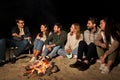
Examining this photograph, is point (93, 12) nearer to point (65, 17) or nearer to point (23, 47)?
point (65, 17)

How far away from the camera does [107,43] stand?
22.5 feet

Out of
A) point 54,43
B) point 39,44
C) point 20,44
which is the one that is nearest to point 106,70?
point 54,43

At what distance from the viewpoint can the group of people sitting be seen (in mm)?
6570

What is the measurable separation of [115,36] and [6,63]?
11.6 feet

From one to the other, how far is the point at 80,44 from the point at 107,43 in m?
0.77

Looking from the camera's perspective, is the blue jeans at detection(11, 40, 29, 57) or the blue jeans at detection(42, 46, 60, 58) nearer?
the blue jeans at detection(42, 46, 60, 58)

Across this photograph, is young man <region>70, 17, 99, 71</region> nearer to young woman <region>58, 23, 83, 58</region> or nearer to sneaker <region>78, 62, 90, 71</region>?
sneaker <region>78, 62, 90, 71</region>

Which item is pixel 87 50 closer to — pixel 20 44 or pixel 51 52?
pixel 51 52

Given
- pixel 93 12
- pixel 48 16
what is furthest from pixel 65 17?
pixel 93 12

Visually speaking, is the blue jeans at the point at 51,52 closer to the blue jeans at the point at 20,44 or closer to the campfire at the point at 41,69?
the blue jeans at the point at 20,44

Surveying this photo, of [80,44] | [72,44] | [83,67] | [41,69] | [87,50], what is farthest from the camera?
[72,44]

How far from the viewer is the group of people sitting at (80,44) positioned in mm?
6570

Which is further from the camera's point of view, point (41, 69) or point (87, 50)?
point (87, 50)

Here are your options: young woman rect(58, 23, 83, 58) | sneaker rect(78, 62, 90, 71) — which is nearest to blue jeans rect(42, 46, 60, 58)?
young woman rect(58, 23, 83, 58)
